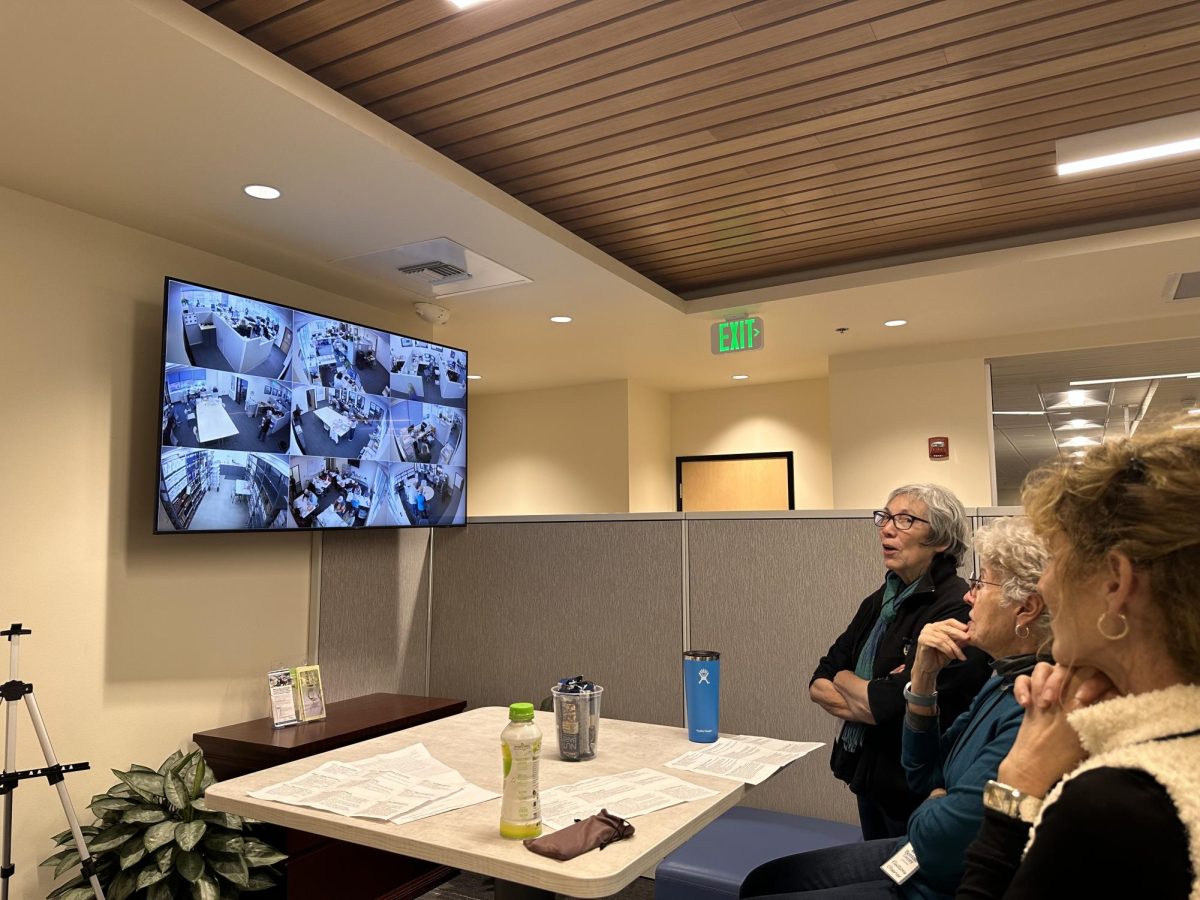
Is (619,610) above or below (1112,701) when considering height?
below

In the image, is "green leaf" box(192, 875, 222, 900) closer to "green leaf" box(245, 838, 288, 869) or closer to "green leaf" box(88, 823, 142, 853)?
"green leaf" box(245, 838, 288, 869)

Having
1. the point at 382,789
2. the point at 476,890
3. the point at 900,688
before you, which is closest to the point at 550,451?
the point at 476,890

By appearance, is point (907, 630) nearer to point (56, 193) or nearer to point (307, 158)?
point (307, 158)

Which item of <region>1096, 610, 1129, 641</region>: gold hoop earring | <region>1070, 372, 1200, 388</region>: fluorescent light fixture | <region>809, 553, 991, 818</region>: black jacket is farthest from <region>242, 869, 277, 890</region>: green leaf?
<region>1070, 372, 1200, 388</region>: fluorescent light fixture

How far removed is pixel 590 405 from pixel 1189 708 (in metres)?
6.00

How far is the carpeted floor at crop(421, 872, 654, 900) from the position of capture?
3.24 meters

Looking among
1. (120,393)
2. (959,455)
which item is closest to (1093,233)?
(959,455)

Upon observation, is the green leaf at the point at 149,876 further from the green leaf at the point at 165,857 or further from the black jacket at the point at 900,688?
the black jacket at the point at 900,688

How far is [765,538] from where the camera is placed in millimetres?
3396

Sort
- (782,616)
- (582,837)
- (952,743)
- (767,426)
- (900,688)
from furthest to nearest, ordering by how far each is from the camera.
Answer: (767,426)
(782,616)
(900,688)
(952,743)
(582,837)

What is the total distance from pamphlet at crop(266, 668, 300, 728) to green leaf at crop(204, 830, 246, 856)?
0.61m

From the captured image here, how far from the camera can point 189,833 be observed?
2625 mm

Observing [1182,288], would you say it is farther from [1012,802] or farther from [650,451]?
[1012,802]

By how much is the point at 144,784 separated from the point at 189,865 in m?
0.33
